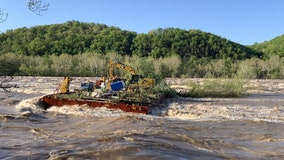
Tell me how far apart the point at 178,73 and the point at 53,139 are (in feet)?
192

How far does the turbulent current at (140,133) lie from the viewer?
11898 mm

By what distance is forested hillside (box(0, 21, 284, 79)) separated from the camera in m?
71.1

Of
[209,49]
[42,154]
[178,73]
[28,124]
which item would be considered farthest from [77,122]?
[209,49]

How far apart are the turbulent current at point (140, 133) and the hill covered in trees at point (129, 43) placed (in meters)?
68.6

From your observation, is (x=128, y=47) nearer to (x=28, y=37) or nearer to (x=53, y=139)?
(x=28, y=37)

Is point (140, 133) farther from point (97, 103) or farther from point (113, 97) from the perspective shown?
point (113, 97)

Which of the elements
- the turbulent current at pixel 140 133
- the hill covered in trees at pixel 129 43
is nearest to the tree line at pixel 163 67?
the hill covered in trees at pixel 129 43

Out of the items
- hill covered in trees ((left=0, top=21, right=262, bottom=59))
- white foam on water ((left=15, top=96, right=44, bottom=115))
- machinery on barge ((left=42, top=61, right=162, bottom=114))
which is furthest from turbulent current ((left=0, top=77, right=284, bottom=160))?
hill covered in trees ((left=0, top=21, right=262, bottom=59))

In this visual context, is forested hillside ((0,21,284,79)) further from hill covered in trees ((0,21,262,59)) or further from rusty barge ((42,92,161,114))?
rusty barge ((42,92,161,114))

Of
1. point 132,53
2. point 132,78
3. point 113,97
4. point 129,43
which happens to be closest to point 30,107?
point 113,97

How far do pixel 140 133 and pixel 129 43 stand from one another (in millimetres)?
90208

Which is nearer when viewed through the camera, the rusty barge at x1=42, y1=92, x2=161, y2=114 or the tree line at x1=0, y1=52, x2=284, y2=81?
the rusty barge at x1=42, y1=92, x2=161, y2=114

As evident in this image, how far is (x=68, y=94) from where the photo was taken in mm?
23766

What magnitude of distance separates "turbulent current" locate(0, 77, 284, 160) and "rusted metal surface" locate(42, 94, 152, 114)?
0.35 meters
